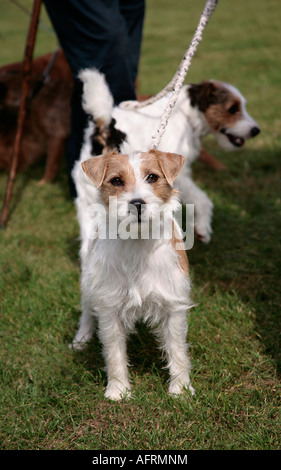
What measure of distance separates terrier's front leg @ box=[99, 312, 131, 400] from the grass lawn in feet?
0.23

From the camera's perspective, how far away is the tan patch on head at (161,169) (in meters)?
2.42

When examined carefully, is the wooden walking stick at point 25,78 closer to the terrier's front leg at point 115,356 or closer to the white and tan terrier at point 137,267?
the white and tan terrier at point 137,267

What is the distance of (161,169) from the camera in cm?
248

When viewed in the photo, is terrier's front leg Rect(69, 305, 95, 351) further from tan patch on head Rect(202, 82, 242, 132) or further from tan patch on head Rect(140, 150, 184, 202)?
tan patch on head Rect(202, 82, 242, 132)

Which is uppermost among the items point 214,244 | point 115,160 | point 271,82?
point 271,82

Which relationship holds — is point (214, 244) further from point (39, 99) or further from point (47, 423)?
point (39, 99)

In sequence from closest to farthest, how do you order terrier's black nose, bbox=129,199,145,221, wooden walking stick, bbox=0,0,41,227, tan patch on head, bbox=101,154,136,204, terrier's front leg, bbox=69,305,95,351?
1. terrier's black nose, bbox=129,199,145,221
2. tan patch on head, bbox=101,154,136,204
3. terrier's front leg, bbox=69,305,95,351
4. wooden walking stick, bbox=0,0,41,227

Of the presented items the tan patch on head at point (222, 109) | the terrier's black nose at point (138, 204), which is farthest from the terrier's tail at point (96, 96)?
the tan patch on head at point (222, 109)

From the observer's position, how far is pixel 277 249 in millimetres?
4176

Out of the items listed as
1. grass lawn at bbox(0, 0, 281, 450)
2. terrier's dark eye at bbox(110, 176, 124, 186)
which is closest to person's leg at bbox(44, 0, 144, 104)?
terrier's dark eye at bbox(110, 176, 124, 186)

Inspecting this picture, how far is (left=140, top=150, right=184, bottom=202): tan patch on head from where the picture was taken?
7.95 feet

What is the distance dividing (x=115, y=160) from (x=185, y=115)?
2.16 meters
